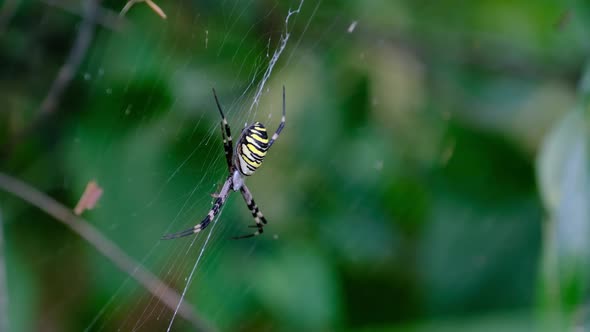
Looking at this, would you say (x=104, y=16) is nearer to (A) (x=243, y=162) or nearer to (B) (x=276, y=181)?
(A) (x=243, y=162)

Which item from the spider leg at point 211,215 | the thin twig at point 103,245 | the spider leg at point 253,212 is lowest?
the thin twig at point 103,245

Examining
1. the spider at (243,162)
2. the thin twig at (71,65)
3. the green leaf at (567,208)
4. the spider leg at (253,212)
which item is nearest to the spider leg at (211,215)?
the spider at (243,162)

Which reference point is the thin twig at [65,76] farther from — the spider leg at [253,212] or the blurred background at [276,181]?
the spider leg at [253,212]

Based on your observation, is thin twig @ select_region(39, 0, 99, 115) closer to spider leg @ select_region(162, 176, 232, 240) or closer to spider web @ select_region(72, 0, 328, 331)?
spider web @ select_region(72, 0, 328, 331)

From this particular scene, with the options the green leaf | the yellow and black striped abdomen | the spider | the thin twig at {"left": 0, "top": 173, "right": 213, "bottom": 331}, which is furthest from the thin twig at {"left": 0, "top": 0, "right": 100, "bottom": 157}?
the green leaf

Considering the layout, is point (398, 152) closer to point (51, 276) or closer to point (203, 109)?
point (203, 109)

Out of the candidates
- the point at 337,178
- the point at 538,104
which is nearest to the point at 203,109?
the point at 337,178

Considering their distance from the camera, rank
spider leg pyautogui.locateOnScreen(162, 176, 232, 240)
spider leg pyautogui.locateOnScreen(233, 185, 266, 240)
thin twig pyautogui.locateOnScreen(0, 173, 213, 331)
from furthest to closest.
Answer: spider leg pyautogui.locateOnScreen(233, 185, 266, 240) < spider leg pyautogui.locateOnScreen(162, 176, 232, 240) < thin twig pyautogui.locateOnScreen(0, 173, 213, 331)

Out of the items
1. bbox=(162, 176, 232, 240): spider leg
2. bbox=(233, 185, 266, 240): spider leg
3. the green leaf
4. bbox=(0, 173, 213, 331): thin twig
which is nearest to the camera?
the green leaf
